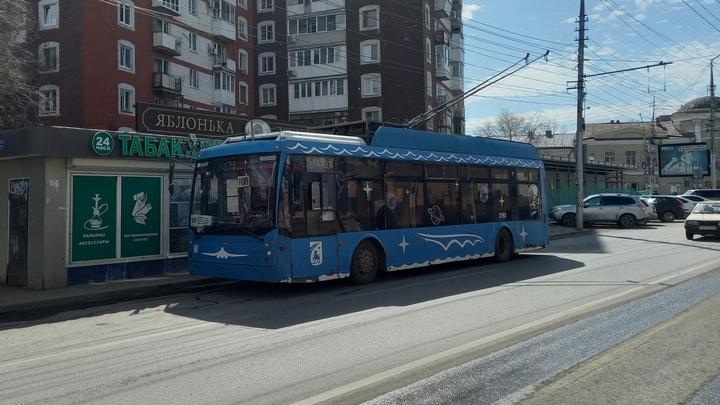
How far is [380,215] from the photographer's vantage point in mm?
11914

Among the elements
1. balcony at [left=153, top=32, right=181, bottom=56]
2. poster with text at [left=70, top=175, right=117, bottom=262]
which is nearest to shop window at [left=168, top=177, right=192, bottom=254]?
poster with text at [left=70, top=175, right=117, bottom=262]

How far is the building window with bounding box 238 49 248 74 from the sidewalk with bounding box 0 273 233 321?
136 feet

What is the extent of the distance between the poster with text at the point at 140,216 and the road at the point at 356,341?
8.22ft

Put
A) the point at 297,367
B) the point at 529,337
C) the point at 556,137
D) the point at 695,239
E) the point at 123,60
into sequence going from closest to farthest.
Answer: the point at 297,367, the point at 529,337, the point at 695,239, the point at 123,60, the point at 556,137

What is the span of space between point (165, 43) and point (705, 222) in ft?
110

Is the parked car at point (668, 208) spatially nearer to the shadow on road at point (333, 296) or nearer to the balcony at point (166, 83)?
the shadow on road at point (333, 296)

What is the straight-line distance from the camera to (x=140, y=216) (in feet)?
43.1

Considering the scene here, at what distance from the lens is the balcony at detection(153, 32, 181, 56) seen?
128ft

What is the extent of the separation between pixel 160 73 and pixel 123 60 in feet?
9.39

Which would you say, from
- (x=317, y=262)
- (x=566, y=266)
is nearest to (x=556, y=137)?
(x=566, y=266)

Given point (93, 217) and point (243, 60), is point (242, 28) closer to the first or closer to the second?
point (243, 60)

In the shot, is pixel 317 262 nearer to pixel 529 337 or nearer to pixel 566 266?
pixel 529 337

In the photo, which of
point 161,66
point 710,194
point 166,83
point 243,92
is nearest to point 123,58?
point 166,83

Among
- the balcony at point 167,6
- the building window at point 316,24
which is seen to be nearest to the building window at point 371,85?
the building window at point 316,24
